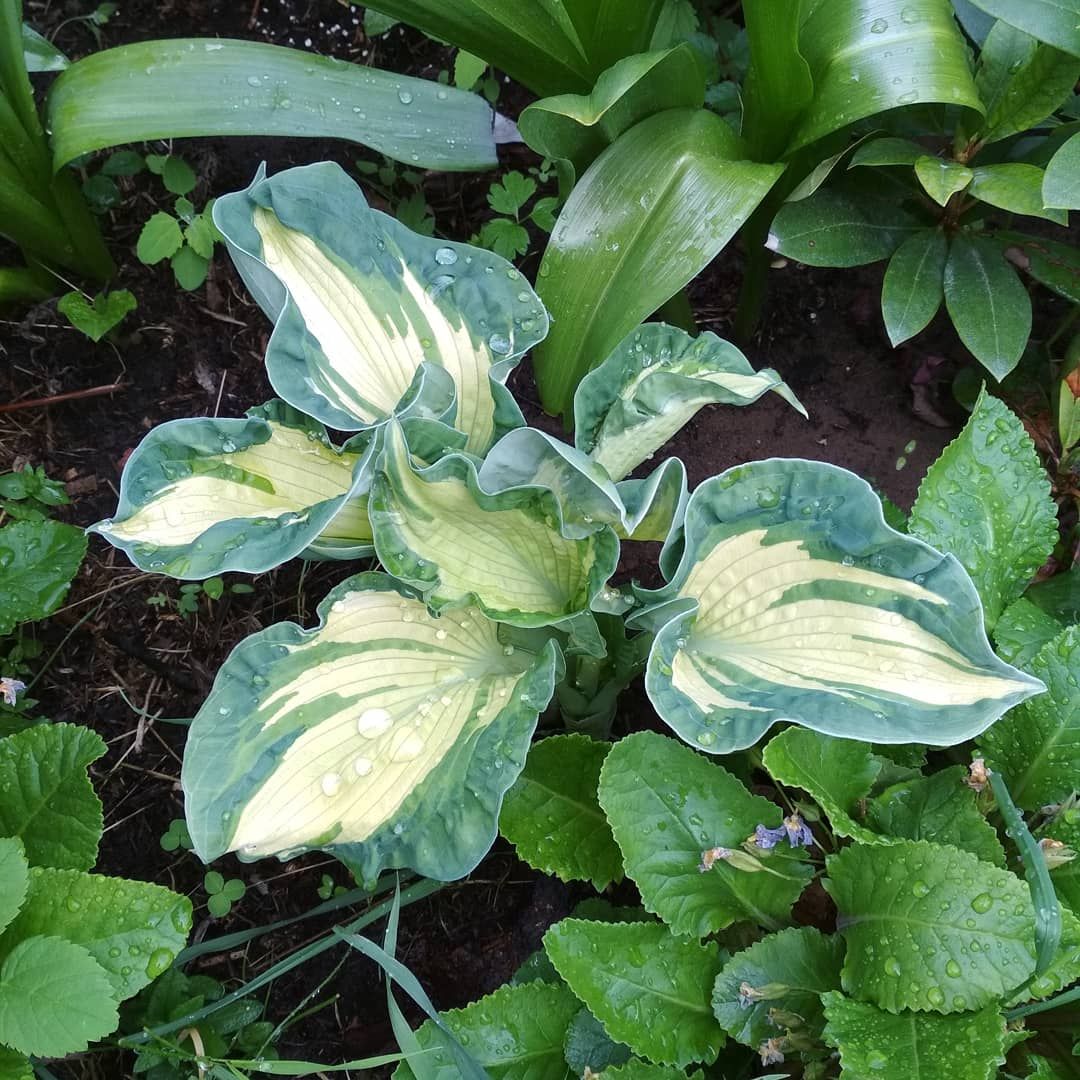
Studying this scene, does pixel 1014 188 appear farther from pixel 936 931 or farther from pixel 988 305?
pixel 936 931

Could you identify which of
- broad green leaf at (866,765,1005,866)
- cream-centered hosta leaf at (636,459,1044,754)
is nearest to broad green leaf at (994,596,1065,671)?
broad green leaf at (866,765,1005,866)

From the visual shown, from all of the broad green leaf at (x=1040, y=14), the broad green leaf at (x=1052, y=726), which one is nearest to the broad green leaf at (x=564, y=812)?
the broad green leaf at (x=1052, y=726)

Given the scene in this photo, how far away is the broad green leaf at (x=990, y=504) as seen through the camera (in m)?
1.07

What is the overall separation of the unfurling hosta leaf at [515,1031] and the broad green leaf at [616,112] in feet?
3.19

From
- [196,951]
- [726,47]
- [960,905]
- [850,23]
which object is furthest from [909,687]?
[726,47]

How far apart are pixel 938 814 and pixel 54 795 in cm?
96

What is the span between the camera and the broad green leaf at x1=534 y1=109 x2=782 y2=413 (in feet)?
3.71

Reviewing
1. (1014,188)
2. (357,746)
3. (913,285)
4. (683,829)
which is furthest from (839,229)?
(357,746)

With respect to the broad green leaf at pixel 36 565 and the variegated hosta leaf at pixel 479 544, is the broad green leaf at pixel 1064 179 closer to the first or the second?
the variegated hosta leaf at pixel 479 544

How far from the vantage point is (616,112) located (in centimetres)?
122

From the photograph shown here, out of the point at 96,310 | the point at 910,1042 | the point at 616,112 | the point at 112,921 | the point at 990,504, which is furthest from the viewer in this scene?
the point at 96,310

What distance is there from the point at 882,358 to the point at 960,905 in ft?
2.95

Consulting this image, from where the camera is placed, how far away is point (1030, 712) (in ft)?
3.32

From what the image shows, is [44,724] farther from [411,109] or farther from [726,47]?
[726,47]
